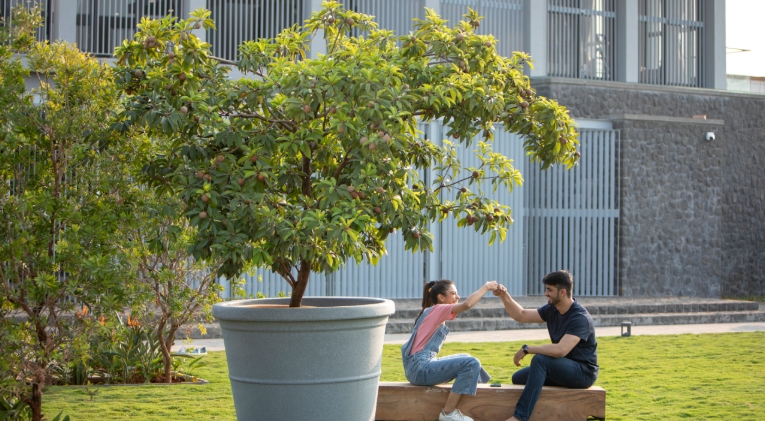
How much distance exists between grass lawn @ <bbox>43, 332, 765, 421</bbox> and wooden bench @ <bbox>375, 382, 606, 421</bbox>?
2.31ft

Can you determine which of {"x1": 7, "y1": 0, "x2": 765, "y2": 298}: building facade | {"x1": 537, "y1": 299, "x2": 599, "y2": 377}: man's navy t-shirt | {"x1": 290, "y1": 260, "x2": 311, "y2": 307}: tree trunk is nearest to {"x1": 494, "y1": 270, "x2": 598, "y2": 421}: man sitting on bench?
{"x1": 537, "y1": 299, "x2": 599, "y2": 377}: man's navy t-shirt

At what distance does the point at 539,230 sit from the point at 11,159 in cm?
1362

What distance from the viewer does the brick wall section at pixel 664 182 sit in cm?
1848

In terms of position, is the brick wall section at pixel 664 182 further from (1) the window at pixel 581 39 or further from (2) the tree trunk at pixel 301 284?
(2) the tree trunk at pixel 301 284

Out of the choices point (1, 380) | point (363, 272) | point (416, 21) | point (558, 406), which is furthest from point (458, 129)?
point (363, 272)

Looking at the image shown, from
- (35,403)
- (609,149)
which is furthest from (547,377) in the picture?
(609,149)

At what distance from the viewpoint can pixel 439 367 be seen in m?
6.48

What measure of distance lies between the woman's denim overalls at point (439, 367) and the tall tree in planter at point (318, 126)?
79 centimetres

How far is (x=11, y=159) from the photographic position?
5902mm

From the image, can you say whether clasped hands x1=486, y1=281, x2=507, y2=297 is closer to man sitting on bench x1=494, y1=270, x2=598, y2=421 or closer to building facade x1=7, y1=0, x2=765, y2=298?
man sitting on bench x1=494, y1=270, x2=598, y2=421

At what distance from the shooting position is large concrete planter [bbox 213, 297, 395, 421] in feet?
18.4

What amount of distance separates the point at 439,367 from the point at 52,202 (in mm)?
2844

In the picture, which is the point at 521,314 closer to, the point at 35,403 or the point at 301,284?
the point at 301,284

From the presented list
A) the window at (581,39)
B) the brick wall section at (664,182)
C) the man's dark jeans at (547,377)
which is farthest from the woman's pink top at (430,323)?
the window at (581,39)
